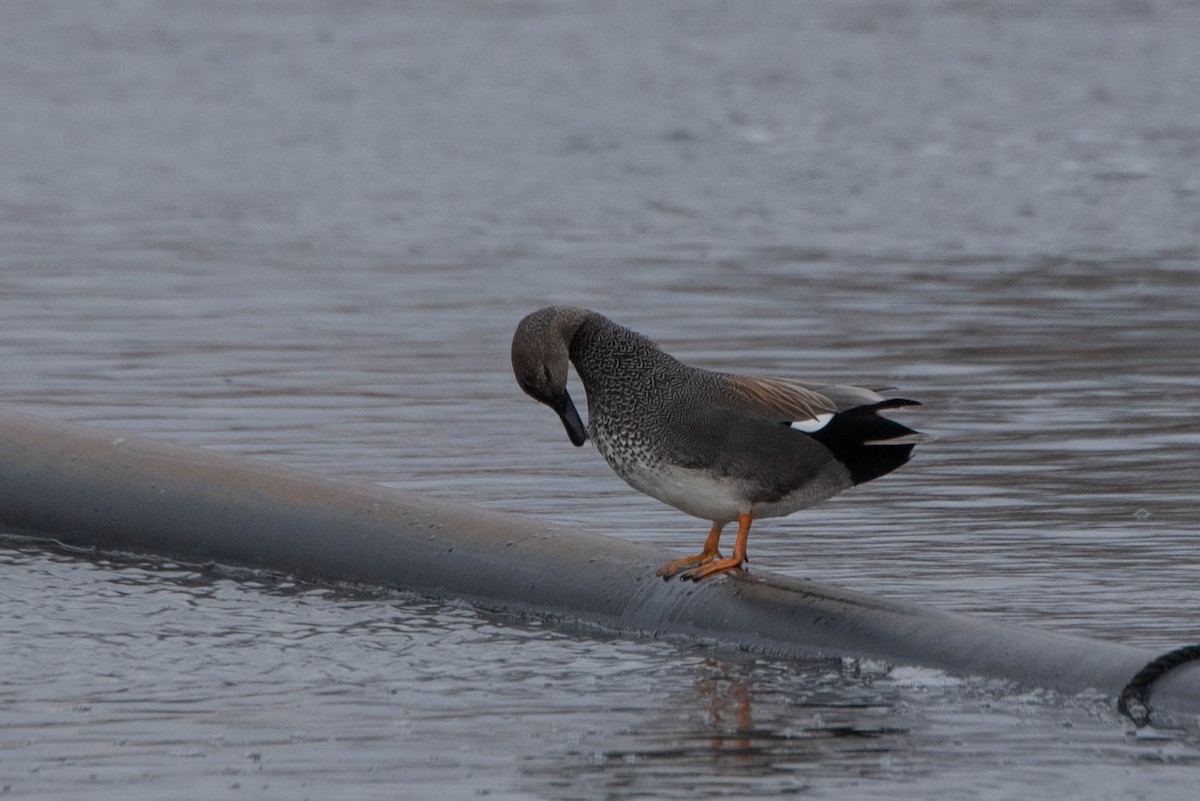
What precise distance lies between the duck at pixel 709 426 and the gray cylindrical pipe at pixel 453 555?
0.33m

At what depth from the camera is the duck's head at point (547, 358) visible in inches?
247

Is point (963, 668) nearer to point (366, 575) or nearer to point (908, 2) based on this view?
point (366, 575)

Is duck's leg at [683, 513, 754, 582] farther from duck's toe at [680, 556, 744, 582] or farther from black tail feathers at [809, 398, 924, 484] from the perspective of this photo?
black tail feathers at [809, 398, 924, 484]

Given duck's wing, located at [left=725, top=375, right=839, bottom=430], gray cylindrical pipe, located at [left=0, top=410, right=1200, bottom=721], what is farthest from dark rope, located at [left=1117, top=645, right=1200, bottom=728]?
duck's wing, located at [left=725, top=375, right=839, bottom=430]

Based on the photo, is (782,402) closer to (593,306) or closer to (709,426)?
(709,426)

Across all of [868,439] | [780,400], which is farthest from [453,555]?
[868,439]

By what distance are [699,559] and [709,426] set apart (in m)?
0.57

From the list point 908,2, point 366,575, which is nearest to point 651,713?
point 366,575

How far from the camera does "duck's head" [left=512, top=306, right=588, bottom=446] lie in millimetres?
6266

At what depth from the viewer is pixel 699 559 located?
22.0 ft

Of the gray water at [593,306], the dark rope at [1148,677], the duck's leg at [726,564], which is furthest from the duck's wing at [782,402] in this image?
the dark rope at [1148,677]

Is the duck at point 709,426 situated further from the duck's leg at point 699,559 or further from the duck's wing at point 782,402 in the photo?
the duck's leg at point 699,559

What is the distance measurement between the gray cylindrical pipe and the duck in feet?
1.08

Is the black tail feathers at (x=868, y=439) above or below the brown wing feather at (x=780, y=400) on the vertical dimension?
below
